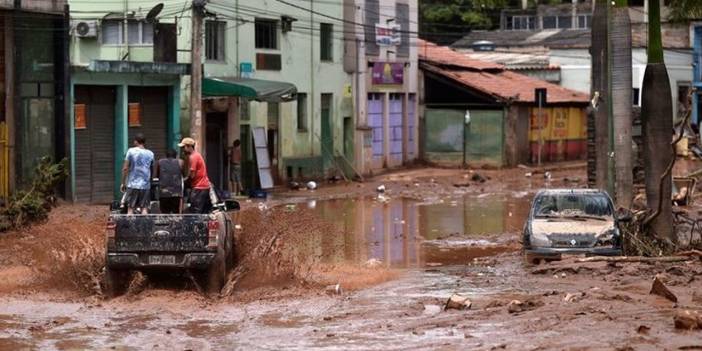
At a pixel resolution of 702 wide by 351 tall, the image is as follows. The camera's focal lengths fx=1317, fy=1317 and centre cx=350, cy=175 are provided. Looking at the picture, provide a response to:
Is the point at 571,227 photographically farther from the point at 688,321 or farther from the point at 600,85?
the point at 600,85

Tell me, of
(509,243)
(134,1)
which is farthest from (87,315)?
(134,1)

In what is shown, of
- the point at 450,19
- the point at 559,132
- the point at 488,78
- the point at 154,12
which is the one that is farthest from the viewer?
the point at 450,19

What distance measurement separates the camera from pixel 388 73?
49406 millimetres

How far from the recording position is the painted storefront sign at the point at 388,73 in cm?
4866

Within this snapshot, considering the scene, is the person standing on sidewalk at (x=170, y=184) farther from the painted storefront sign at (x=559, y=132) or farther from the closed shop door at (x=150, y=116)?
the painted storefront sign at (x=559, y=132)

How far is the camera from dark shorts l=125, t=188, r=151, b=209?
2130 cm

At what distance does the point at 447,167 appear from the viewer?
52.2 meters

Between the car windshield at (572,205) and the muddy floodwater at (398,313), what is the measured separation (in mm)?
1019

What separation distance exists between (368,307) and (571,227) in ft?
19.7

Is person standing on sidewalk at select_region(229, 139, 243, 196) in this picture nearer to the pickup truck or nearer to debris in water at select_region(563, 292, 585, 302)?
the pickup truck

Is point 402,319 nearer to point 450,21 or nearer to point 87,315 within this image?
point 87,315

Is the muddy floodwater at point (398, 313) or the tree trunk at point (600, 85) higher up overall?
the tree trunk at point (600, 85)

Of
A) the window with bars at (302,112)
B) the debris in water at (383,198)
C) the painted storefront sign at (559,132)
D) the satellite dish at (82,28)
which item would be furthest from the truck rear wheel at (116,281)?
the painted storefront sign at (559,132)

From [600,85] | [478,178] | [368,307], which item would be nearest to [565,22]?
[478,178]
